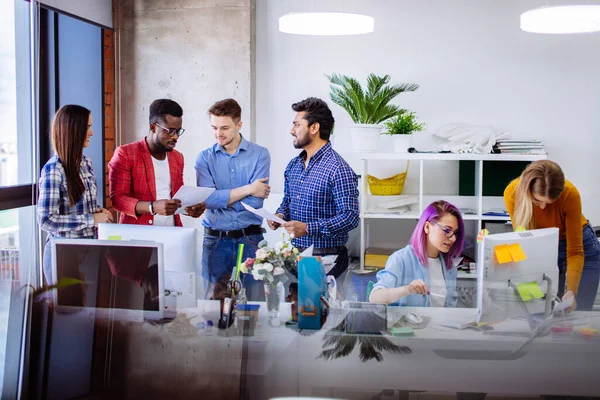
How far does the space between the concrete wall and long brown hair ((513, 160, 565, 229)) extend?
103 inches

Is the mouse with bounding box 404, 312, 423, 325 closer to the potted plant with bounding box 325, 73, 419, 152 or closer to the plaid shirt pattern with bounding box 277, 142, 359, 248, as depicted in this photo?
the plaid shirt pattern with bounding box 277, 142, 359, 248

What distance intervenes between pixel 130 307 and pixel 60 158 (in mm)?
1354

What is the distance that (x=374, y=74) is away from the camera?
5.15 m

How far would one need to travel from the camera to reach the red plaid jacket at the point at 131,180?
346cm

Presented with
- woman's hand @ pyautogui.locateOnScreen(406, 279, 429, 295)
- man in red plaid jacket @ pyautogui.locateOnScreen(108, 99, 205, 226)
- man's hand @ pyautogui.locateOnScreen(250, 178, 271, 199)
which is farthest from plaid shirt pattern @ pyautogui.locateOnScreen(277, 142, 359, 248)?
woman's hand @ pyautogui.locateOnScreen(406, 279, 429, 295)

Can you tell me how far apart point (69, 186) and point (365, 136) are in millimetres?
2222

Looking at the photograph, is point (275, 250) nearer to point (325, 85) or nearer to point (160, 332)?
point (160, 332)

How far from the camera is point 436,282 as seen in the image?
8.71ft

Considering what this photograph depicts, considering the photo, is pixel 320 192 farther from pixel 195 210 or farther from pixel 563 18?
pixel 563 18

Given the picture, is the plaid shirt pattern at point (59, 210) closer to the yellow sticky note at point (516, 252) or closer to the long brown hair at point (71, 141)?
the long brown hair at point (71, 141)

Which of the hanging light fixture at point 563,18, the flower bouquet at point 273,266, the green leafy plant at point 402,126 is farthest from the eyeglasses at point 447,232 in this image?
the green leafy plant at point 402,126

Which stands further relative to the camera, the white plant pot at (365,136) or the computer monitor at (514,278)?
the white plant pot at (365,136)

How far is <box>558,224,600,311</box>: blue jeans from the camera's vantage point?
227 cm

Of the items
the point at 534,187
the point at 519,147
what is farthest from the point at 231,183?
the point at 519,147
